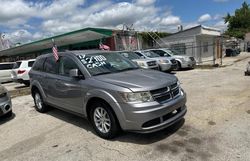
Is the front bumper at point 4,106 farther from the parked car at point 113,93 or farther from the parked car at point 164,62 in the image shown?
the parked car at point 164,62

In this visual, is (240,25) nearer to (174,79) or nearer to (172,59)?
(172,59)

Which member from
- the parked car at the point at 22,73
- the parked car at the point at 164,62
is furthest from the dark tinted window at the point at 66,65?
the parked car at the point at 164,62

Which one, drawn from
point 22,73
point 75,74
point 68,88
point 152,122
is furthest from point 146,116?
point 22,73

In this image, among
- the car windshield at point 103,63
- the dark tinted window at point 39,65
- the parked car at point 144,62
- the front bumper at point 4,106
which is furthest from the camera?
the parked car at point 144,62

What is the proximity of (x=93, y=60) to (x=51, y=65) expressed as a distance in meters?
1.58

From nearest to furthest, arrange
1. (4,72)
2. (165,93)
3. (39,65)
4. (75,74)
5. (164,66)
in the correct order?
(165,93) < (75,74) < (39,65) < (164,66) < (4,72)

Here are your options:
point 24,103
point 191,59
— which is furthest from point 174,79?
point 191,59

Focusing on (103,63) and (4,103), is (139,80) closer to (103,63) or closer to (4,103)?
(103,63)

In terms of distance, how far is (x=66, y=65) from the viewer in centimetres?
575

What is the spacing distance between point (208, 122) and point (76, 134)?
9.15 ft

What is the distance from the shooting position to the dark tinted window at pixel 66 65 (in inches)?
217

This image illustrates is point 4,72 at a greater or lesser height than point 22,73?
lesser

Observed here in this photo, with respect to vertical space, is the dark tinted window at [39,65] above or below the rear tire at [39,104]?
above

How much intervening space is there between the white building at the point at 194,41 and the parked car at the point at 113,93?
17.7m
